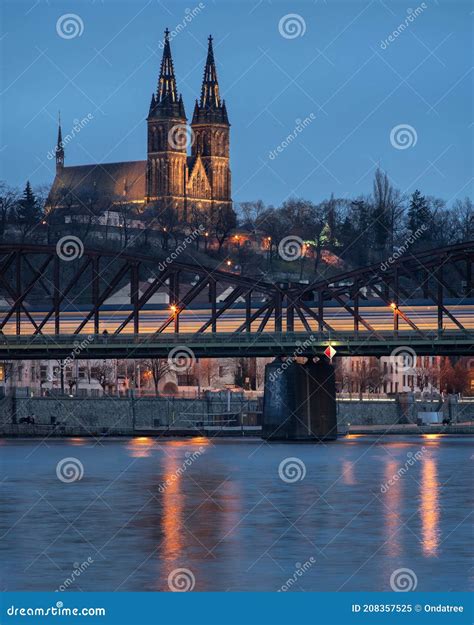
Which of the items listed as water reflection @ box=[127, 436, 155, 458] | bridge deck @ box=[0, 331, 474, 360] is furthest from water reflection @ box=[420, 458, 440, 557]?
bridge deck @ box=[0, 331, 474, 360]

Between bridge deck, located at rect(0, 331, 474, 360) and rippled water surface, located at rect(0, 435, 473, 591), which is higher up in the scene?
bridge deck, located at rect(0, 331, 474, 360)

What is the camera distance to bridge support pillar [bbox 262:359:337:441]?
380ft

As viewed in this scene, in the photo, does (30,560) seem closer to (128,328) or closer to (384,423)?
(128,328)

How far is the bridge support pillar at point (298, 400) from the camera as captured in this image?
115812 millimetres

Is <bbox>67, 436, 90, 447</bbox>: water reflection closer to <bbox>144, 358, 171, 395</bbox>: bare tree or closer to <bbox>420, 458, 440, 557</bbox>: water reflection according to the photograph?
<bbox>420, 458, 440, 557</bbox>: water reflection

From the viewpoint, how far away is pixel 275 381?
11569 centimetres

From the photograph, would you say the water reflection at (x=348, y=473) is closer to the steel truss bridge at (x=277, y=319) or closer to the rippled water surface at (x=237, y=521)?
the rippled water surface at (x=237, y=521)

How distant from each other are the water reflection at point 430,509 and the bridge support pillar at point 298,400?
2432 cm

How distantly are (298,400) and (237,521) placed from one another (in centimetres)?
5527

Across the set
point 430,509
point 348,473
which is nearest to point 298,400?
point 348,473

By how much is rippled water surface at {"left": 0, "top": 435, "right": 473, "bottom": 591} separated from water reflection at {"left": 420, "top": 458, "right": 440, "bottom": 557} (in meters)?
0.07

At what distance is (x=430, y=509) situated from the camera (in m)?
64.7

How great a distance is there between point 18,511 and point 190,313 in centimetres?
7814

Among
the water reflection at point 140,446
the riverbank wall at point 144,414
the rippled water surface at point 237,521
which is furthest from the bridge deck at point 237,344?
the riverbank wall at point 144,414
